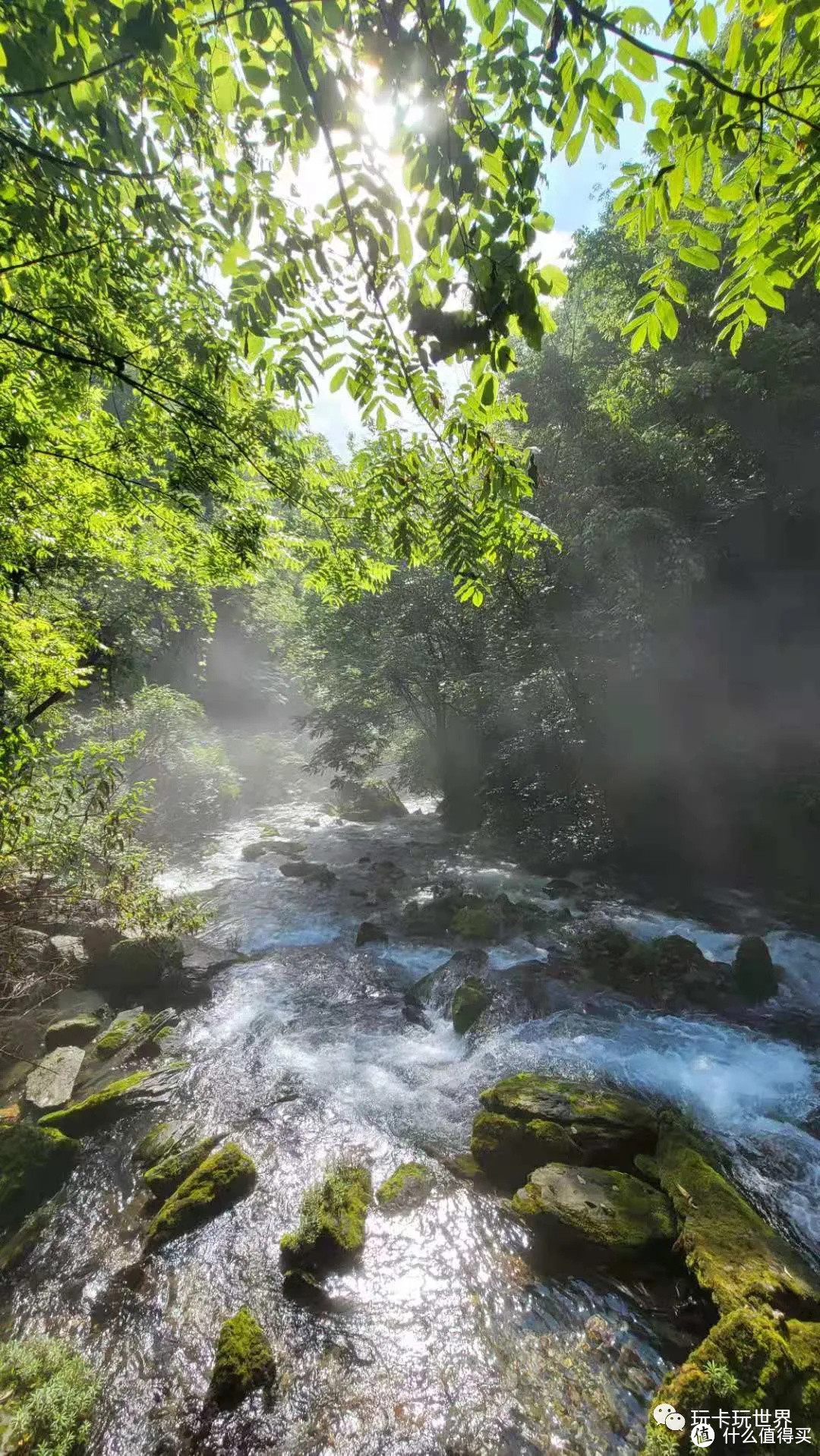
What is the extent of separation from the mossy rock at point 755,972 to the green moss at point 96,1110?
9594mm

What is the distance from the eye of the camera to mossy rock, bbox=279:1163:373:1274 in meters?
4.69

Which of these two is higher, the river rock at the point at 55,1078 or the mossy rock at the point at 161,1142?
the river rock at the point at 55,1078

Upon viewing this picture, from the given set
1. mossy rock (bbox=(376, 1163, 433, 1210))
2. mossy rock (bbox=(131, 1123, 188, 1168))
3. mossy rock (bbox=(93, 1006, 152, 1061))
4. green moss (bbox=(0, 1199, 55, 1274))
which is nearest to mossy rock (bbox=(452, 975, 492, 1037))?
mossy rock (bbox=(376, 1163, 433, 1210))

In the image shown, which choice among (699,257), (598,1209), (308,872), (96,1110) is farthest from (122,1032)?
(699,257)

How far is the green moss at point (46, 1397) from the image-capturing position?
333 centimetres

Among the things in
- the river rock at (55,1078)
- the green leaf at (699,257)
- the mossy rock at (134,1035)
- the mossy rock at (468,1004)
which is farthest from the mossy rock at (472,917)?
the green leaf at (699,257)

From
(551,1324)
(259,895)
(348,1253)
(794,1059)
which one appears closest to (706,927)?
(794,1059)

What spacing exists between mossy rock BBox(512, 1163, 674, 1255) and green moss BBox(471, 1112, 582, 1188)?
0.87 feet

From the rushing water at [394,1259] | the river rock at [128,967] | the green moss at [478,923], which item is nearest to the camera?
the rushing water at [394,1259]

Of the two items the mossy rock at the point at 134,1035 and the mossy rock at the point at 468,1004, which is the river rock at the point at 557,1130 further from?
the mossy rock at the point at 134,1035

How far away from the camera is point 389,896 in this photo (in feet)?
49.2

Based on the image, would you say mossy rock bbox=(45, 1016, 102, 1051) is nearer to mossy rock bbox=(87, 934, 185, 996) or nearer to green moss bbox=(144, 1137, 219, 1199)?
mossy rock bbox=(87, 934, 185, 996)

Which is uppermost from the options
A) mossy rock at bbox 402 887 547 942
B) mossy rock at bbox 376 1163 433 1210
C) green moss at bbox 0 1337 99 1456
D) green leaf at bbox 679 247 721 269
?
green leaf at bbox 679 247 721 269

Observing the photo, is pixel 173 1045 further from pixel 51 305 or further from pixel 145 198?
pixel 145 198
